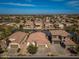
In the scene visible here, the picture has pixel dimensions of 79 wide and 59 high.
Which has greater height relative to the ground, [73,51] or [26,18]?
[26,18]

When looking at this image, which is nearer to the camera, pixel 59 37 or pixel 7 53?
pixel 7 53

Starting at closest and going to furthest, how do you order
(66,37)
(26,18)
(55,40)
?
A: (55,40) < (66,37) < (26,18)

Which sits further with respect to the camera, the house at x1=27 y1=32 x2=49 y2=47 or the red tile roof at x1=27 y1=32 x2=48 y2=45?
the red tile roof at x1=27 y1=32 x2=48 y2=45

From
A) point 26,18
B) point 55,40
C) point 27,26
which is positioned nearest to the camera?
point 55,40

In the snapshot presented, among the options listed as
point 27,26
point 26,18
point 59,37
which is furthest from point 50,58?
point 26,18

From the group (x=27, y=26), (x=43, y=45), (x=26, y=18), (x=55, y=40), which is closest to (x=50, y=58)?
(x=43, y=45)

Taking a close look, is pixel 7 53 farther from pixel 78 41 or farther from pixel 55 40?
pixel 78 41

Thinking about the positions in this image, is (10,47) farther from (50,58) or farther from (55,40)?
(55,40)

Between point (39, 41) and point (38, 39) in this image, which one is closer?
point (39, 41)

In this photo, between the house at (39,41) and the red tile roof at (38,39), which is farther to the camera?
the red tile roof at (38,39)
